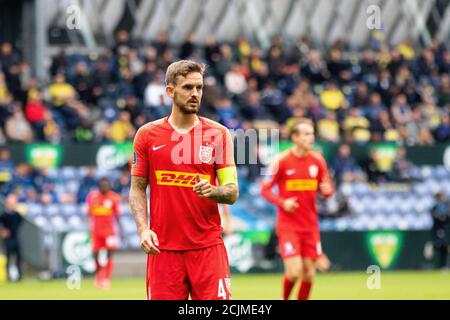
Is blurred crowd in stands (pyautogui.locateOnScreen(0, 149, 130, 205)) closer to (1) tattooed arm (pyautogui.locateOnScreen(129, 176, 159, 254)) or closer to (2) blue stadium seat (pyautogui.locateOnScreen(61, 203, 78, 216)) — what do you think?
(2) blue stadium seat (pyautogui.locateOnScreen(61, 203, 78, 216))

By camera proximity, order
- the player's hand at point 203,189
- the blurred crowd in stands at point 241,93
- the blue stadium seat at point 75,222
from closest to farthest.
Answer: the player's hand at point 203,189
the blue stadium seat at point 75,222
the blurred crowd in stands at point 241,93

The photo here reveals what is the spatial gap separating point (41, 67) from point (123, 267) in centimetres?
924

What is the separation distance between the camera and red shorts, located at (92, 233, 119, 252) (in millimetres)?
23297

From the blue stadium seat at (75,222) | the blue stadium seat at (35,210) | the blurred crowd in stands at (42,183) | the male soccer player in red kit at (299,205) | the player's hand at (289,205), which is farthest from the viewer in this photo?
the blue stadium seat at (75,222)

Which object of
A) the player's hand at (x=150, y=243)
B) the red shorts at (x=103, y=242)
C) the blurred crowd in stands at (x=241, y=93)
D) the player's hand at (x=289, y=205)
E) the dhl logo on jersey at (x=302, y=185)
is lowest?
the red shorts at (x=103, y=242)

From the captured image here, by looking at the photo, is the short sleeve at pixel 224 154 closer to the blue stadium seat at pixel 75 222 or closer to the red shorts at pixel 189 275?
the red shorts at pixel 189 275

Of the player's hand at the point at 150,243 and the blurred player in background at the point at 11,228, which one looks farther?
the blurred player in background at the point at 11,228

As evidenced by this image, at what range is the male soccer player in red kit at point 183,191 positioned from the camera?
9008 mm

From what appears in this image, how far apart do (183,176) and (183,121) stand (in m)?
0.44

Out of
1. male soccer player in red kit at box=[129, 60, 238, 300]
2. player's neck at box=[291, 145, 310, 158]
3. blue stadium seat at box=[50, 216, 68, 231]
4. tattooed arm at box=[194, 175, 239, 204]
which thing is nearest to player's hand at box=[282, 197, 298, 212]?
player's neck at box=[291, 145, 310, 158]

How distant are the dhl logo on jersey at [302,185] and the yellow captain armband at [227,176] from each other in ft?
22.3

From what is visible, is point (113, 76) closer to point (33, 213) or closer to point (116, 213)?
point (33, 213)

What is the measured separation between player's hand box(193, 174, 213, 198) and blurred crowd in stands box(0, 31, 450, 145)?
19.0 m

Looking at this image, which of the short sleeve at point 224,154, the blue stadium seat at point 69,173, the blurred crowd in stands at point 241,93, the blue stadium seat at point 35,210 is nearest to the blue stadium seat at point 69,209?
the blue stadium seat at point 35,210
